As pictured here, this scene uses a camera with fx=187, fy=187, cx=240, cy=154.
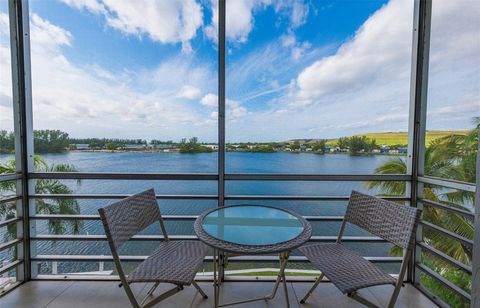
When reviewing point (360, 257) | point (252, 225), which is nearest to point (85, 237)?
point (252, 225)

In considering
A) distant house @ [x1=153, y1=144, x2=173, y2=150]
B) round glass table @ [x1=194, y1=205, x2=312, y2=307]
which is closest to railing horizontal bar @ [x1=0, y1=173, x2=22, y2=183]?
distant house @ [x1=153, y1=144, x2=173, y2=150]

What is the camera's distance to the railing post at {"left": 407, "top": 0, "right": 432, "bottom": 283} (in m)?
1.76

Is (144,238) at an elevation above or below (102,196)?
below

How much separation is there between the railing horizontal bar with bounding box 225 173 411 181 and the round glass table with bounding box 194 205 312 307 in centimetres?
29

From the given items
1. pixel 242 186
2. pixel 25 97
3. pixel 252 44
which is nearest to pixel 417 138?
pixel 242 186

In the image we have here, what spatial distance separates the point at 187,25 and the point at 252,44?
36.0 inches

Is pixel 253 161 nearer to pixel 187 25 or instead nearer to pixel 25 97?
pixel 187 25

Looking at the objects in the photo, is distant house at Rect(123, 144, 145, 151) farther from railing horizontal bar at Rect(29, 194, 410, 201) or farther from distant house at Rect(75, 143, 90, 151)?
railing horizontal bar at Rect(29, 194, 410, 201)

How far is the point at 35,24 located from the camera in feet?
6.25

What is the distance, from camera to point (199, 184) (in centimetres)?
195

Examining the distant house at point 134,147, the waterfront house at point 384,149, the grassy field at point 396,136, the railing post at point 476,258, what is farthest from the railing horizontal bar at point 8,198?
the waterfront house at point 384,149

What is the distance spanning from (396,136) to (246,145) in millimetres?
1709

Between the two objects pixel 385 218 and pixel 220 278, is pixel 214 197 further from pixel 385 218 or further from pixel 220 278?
pixel 385 218

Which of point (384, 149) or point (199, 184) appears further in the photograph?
point (384, 149)
